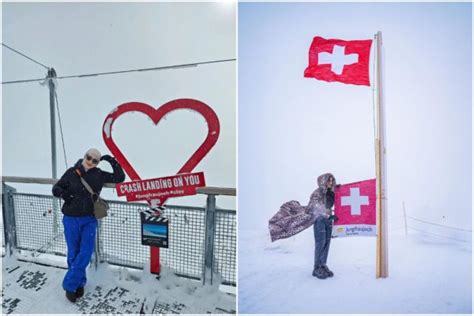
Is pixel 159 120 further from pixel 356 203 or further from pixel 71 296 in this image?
pixel 356 203

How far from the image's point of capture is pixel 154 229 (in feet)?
7.06

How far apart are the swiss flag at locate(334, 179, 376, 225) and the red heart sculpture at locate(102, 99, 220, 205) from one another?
46.9 inches

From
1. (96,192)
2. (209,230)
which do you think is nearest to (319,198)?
(209,230)

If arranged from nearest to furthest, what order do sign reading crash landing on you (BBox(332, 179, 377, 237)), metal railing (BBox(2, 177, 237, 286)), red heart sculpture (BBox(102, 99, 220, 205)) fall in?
red heart sculpture (BBox(102, 99, 220, 205))
metal railing (BBox(2, 177, 237, 286))
sign reading crash landing on you (BBox(332, 179, 377, 237))

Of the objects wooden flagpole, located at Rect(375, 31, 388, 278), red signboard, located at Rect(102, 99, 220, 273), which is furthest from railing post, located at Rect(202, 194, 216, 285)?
wooden flagpole, located at Rect(375, 31, 388, 278)

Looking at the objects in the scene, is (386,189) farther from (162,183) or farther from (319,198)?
(162,183)

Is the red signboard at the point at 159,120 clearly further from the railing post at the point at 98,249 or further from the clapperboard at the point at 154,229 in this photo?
the railing post at the point at 98,249

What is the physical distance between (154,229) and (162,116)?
0.93 metres

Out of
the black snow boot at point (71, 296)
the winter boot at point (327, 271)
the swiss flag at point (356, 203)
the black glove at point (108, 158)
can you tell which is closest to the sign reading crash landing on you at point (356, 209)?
the swiss flag at point (356, 203)

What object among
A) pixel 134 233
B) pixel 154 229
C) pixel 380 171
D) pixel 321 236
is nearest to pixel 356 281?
pixel 321 236

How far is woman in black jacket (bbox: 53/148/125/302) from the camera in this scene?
6.09 feet

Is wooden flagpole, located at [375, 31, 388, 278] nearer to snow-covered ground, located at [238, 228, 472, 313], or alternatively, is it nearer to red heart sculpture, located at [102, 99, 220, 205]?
snow-covered ground, located at [238, 228, 472, 313]

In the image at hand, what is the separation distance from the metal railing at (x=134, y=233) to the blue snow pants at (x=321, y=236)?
750 millimetres

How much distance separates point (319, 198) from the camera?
2248 mm
